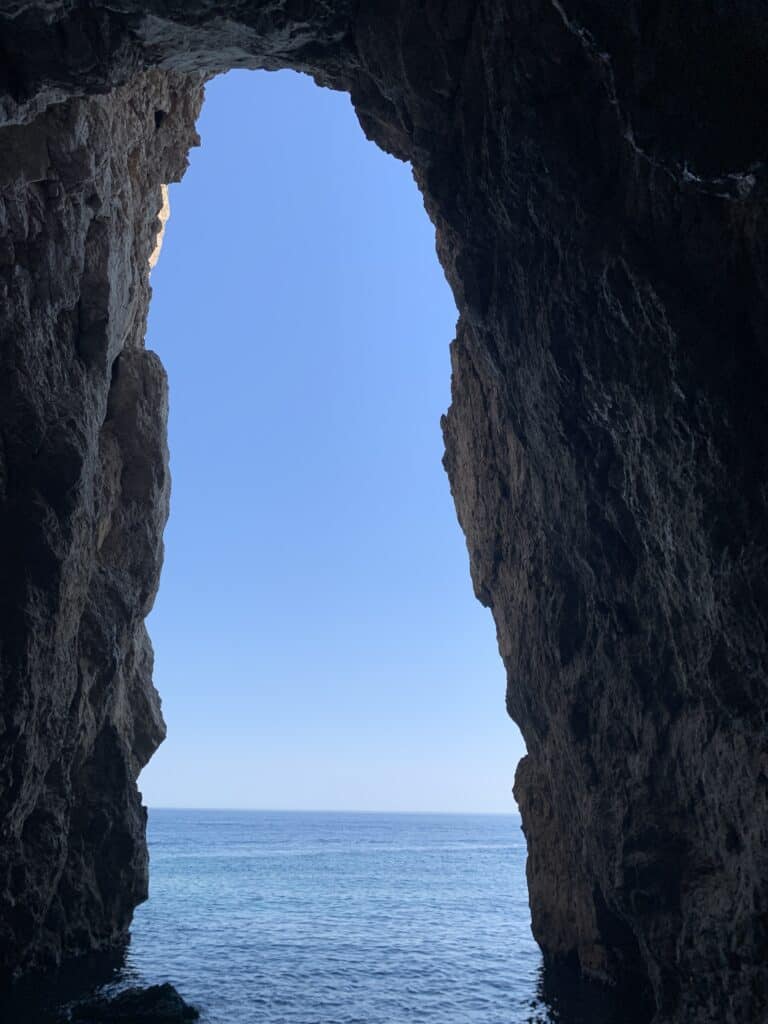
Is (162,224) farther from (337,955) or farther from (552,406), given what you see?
(337,955)

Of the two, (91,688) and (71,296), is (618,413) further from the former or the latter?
(91,688)

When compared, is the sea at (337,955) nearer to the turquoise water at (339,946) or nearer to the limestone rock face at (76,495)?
the turquoise water at (339,946)

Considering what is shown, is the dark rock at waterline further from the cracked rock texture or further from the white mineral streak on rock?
the white mineral streak on rock

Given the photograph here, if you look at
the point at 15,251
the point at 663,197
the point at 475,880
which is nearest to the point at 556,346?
the point at 663,197

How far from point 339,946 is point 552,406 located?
25.2m

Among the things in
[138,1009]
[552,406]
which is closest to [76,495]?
[552,406]

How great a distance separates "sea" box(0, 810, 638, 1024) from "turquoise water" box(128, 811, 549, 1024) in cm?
6

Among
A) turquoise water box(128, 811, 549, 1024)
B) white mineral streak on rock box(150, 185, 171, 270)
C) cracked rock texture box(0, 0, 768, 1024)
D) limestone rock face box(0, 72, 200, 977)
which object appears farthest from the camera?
white mineral streak on rock box(150, 185, 171, 270)

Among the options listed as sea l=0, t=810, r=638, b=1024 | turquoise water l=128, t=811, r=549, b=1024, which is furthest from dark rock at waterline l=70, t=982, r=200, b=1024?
turquoise water l=128, t=811, r=549, b=1024

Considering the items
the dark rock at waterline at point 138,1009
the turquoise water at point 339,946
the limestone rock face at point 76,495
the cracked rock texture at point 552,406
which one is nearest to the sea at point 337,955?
the turquoise water at point 339,946

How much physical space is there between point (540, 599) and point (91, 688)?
45.8 feet

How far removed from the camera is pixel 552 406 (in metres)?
16.5

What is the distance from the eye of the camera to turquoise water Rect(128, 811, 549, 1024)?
21.5 m

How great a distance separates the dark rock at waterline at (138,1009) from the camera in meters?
17.5
